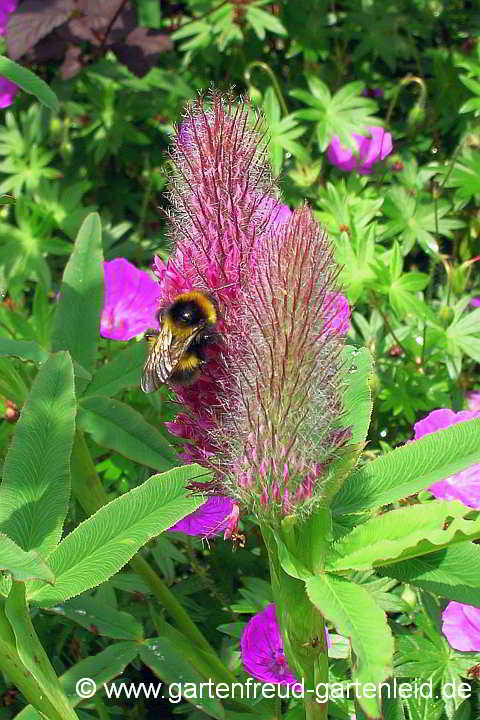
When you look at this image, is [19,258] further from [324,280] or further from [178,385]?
[324,280]

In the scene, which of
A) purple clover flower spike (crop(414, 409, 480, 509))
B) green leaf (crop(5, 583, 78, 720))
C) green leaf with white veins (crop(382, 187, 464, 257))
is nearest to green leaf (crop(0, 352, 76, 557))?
green leaf (crop(5, 583, 78, 720))

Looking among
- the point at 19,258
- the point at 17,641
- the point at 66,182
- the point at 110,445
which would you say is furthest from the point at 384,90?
Result: the point at 17,641

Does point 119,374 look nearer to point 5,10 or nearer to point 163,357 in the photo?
point 163,357

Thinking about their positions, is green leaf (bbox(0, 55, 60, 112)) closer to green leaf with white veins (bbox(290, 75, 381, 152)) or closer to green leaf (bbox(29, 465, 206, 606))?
green leaf (bbox(29, 465, 206, 606))

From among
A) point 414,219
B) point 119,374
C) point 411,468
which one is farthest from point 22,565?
point 414,219

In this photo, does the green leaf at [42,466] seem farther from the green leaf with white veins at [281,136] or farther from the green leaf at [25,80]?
the green leaf with white veins at [281,136]
